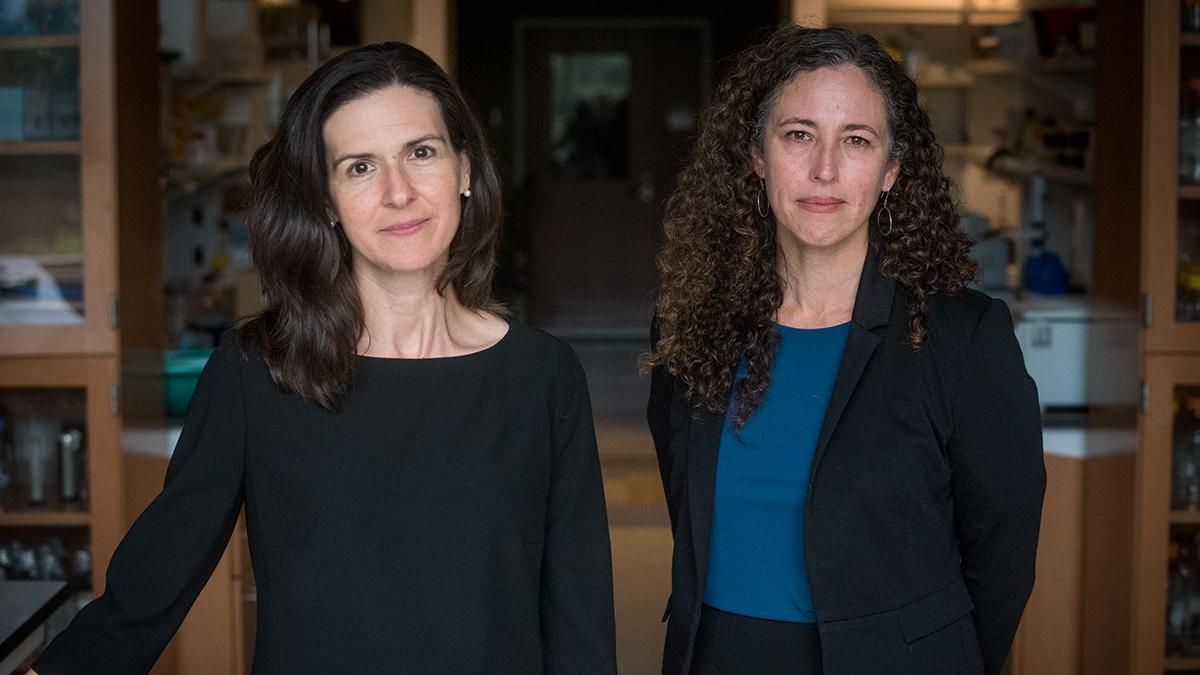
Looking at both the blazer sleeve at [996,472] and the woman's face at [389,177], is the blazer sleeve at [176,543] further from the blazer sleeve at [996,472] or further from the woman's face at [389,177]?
the blazer sleeve at [996,472]

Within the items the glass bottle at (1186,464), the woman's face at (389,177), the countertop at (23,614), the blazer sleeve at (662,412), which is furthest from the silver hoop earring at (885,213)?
the glass bottle at (1186,464)

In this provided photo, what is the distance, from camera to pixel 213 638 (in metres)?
3.29

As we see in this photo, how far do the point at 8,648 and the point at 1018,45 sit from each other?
4.92 meters

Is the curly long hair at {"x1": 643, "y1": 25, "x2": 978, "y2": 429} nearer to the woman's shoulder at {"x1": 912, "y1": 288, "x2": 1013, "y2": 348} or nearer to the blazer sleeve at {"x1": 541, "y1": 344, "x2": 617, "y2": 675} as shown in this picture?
the woman's shoulder at {"x1": 912, "y1": 288, "x2": 1013, "y2": 348}

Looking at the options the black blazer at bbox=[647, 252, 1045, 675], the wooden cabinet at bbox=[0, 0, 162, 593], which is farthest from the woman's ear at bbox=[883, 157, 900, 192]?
the wooden cabinet at bbox=[0, 0, 162, 593]

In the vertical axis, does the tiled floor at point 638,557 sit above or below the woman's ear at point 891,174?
below

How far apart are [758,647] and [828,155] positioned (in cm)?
62

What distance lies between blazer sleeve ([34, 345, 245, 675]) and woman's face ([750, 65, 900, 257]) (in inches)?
28.4

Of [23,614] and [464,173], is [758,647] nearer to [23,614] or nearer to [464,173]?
[464,173]

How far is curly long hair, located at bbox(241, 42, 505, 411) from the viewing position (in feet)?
4.91

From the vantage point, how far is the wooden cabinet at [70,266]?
3113 mm

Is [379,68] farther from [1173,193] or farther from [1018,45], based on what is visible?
[1018,45]

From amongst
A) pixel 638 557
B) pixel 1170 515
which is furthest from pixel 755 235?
pixel 638 557

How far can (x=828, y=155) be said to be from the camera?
5.72 feet
